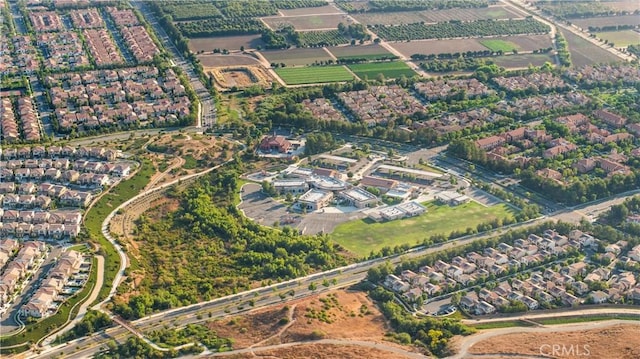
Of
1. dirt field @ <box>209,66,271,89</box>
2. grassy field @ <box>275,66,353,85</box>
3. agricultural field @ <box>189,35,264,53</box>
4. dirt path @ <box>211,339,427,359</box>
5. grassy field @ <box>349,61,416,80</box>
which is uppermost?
agricultural field @ <box>189,35,264,53</box>

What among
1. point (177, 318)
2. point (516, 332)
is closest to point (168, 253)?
point (177, 318)

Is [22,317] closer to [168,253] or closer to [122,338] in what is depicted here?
[122,338]

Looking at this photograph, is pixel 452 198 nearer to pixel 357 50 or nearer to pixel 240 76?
pixel 240 76

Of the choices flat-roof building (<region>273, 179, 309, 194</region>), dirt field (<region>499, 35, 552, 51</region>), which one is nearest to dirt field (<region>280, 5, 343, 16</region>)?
dirt field (<region>499, 35, 552, 51</region>)

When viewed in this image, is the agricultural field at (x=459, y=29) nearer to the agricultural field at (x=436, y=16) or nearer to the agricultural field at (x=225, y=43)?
the agricultural field at (x=436, y=16)

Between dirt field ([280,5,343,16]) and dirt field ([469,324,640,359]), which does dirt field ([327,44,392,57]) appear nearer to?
dirt field ([280,5,343,16])
